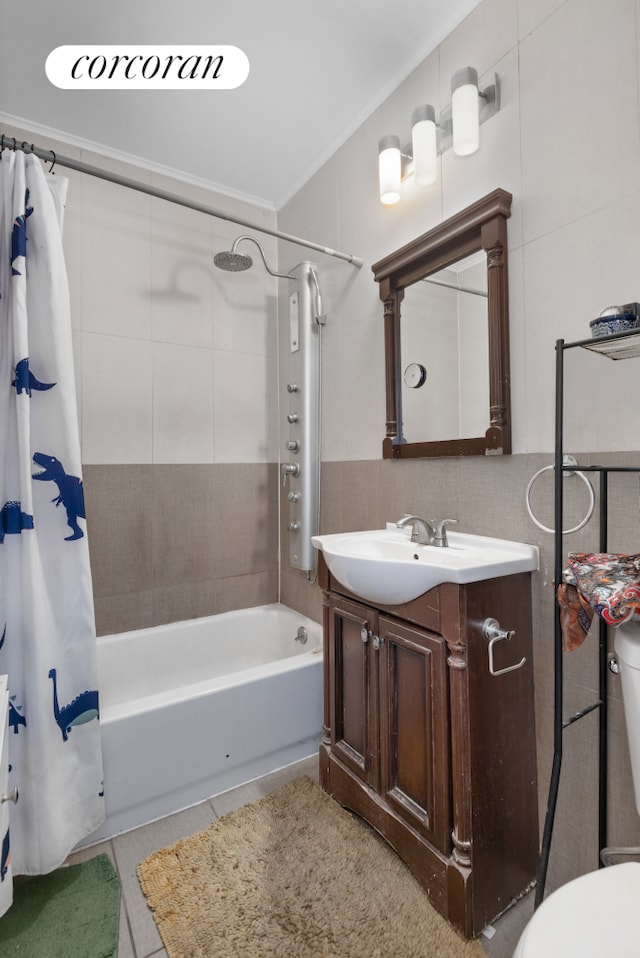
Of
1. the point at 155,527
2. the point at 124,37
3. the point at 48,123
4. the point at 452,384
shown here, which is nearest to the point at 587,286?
the point at 452,384

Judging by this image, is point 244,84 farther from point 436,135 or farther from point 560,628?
point 560,628

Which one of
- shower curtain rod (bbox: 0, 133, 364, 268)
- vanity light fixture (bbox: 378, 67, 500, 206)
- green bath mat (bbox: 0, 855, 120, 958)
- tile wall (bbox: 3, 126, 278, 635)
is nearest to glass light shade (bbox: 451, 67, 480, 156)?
vanity light fixture (bbox: 378, 67, 500, 206)

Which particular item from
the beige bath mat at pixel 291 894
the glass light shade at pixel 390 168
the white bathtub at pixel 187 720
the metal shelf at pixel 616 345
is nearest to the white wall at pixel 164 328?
the white bathtub at pixel 187 720

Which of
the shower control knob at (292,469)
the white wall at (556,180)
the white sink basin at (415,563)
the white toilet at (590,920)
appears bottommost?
the white toilet at (590,920)

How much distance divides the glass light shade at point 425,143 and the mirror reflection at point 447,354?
0.33 m

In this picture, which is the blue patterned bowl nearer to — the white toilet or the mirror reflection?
the mirror reflection

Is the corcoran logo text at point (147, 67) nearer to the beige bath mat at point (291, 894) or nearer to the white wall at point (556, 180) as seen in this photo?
the white wall at point (556, 180)

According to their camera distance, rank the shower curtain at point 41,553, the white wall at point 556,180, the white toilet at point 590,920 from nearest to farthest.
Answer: the white toilet at point 590,920, the white wall at point 556,180, the shower curtain at point 41,553

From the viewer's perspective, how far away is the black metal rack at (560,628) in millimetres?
1032

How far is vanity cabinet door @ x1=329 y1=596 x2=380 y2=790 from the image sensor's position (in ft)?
4.75

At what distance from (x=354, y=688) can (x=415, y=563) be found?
1.97ft

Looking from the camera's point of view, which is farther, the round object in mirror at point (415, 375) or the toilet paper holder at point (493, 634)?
the round object in mirror at point (415, 375)

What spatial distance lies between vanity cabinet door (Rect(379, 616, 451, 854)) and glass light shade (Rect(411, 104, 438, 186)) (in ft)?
4.82

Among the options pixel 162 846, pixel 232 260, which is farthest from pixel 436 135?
pixel 162 846
